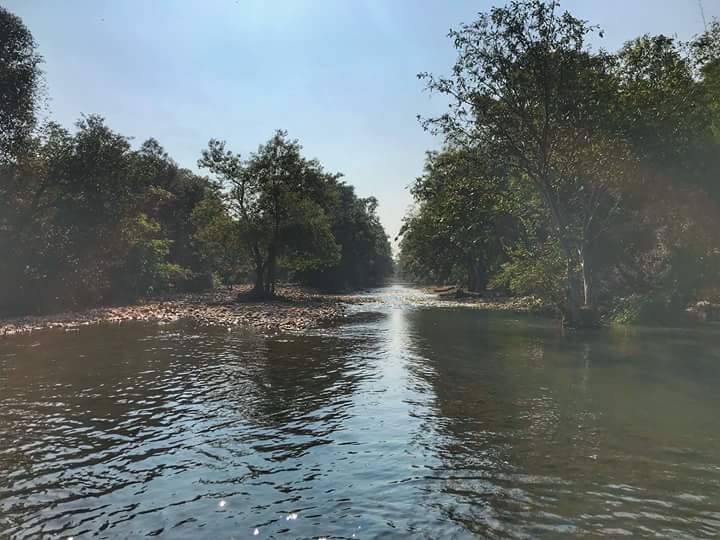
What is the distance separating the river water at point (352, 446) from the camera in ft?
23.4

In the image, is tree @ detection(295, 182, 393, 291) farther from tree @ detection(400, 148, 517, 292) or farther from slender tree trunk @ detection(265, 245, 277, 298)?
slender tree trunk @ detection(265, 245, 277, 298)

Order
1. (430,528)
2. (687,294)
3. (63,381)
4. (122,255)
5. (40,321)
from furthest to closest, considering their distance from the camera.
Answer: (122,255) < (687,294) < (40,321) < (63,381) < (430,528)

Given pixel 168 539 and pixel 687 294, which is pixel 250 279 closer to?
pixel 687 294

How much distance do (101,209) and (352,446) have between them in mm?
37149

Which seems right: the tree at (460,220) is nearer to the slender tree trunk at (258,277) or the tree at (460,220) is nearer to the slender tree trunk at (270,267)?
the slender tree trunk at (270,267)

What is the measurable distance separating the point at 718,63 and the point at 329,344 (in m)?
36.1

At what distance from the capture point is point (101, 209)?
4031 centimetres

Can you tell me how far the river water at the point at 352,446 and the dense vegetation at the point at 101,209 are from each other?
20095 mm

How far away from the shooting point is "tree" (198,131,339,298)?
56062 millimetres

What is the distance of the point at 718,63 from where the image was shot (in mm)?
37688

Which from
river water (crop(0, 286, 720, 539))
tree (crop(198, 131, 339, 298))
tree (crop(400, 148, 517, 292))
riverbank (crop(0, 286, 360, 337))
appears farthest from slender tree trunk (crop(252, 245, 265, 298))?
river water (crop(0, 286, 720, 539))

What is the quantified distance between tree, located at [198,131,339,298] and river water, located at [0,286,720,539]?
37.3m

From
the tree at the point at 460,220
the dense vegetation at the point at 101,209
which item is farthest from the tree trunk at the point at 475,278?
the dense vegetation at the point at 101,209

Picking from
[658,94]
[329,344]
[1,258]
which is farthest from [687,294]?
[1,258]
